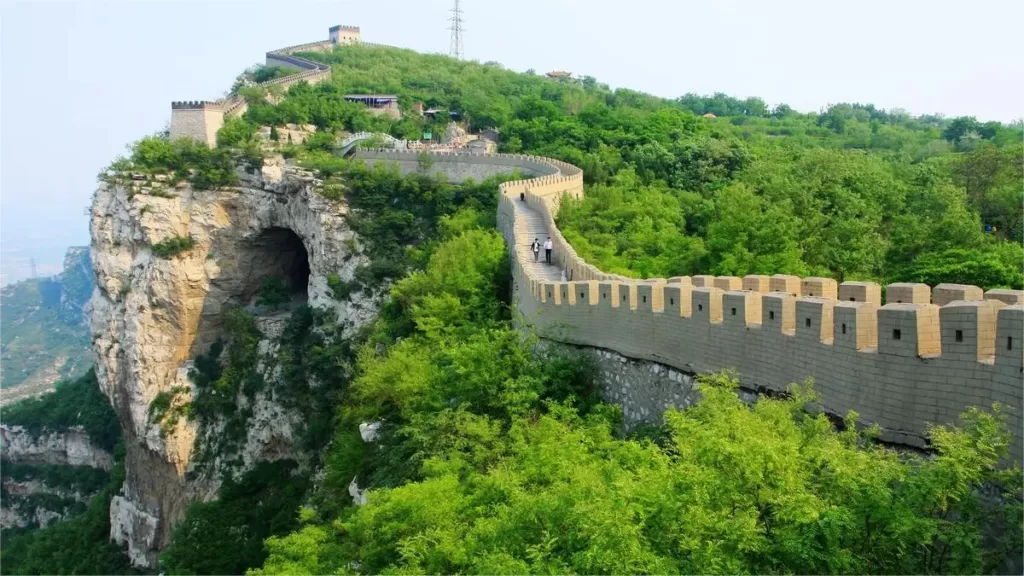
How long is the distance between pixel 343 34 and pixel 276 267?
171ft

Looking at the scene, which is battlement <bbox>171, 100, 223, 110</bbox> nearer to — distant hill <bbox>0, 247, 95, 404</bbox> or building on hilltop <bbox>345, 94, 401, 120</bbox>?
building on hilltop <bbox>345, 94, 401, 120</bbox>

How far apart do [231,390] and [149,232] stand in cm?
800

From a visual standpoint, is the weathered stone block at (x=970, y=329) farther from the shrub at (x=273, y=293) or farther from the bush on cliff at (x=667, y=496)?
the shrub at (x=273, y=293)

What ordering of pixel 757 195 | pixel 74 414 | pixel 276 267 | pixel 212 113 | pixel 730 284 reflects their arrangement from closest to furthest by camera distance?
pixel 730 284, pixel 757 195, pixel 276 267, pixel 212 113, pixel 74 414

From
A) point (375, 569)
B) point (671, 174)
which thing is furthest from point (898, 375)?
point (671, 174)

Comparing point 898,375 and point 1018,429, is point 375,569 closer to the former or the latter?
point 898,375

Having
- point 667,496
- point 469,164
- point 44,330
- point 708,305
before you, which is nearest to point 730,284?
point 708,305

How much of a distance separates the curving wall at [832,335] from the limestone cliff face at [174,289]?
23.3 meters

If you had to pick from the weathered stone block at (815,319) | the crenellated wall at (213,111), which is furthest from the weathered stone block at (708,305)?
→ the crenellated wall at (213,111)

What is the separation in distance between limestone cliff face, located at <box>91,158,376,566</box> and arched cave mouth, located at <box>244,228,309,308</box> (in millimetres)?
106

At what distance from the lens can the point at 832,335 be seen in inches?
403

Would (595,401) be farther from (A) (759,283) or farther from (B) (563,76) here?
(B) (563,76)

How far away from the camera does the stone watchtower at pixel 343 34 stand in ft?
293

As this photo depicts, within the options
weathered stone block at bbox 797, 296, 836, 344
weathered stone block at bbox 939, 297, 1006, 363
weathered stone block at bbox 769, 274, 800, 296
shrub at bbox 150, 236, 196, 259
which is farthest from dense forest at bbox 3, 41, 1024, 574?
shrub at bbox 150, 236, 196, 259
